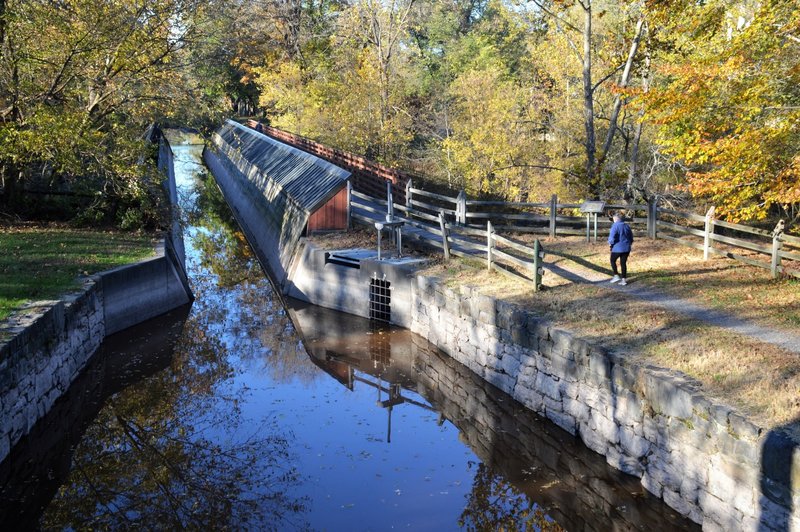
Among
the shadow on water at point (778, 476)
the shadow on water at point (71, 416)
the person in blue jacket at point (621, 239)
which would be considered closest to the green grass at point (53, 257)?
the shadow on water at point (71, 416)

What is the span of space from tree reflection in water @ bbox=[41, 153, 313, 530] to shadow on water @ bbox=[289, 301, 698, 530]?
7.34 feet

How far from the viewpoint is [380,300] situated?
20.5m

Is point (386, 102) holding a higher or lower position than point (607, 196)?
higher

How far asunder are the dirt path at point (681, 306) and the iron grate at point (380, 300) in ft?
15.5

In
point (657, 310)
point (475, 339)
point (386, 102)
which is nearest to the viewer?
point (657, 310)

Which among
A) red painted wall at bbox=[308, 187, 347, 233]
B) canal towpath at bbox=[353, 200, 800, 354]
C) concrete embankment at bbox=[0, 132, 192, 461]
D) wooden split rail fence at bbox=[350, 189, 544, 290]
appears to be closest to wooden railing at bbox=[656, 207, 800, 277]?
canal towpath at bbox=[353, 200, 800, 354]

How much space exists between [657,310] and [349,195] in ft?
42.1

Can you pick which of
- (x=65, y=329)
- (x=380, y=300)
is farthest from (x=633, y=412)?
(x=65, y=329)

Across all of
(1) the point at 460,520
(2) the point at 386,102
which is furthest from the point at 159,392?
(2) the point at 386,102

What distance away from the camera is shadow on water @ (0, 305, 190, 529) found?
11078 mm

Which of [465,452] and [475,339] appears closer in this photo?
[465,452]

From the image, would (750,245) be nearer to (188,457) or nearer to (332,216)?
(188,457)

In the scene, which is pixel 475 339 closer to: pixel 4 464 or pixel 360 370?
pixel 360 370

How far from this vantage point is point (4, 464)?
11.8 meters
